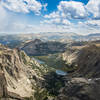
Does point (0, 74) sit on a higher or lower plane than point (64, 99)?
higher

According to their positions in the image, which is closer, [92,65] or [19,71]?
[19,71]

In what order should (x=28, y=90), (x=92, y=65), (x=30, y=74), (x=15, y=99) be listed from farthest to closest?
1. (x=92, y=65)
2. (x=30, y=74)
3. (x=28, y=90)
4. (x=15, y=99)

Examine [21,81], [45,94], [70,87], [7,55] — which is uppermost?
[7,55]

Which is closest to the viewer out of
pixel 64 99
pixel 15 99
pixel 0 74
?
pixel 64 99

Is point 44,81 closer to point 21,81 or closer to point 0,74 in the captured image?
point 21,81

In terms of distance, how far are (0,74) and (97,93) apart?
65.0m

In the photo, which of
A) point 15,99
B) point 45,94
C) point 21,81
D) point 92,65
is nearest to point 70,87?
point 15,99

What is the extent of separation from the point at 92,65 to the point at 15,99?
4139 inches

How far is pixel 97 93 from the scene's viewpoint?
243 ft

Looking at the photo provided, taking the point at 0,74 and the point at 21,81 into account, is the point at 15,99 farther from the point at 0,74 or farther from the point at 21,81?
the point at 21,81

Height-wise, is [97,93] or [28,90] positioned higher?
[97,93]

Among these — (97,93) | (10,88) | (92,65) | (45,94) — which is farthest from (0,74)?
(92,65)

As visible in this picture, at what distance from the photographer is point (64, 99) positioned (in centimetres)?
8256

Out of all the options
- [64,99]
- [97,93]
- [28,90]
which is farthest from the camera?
[28,90]
